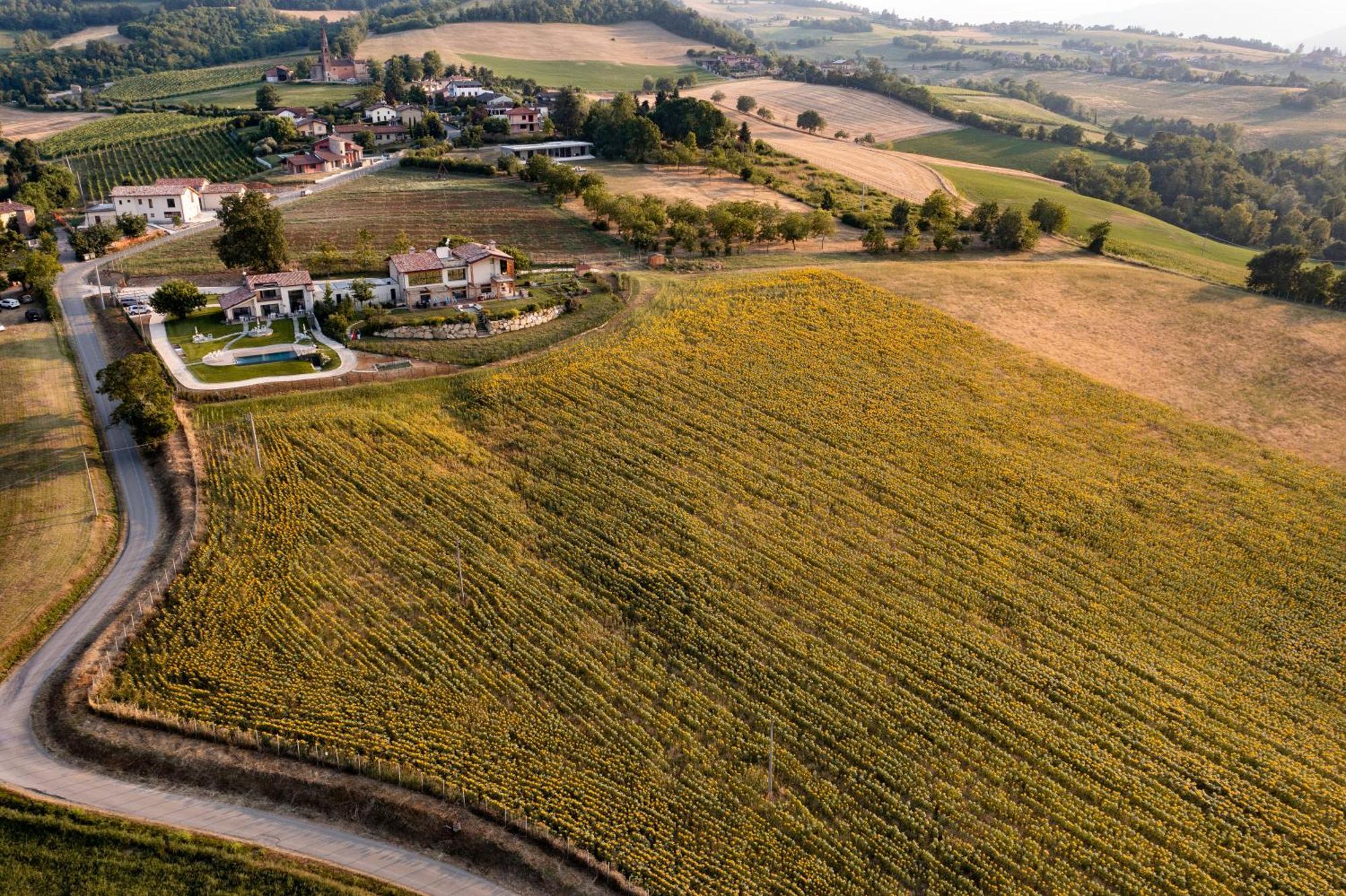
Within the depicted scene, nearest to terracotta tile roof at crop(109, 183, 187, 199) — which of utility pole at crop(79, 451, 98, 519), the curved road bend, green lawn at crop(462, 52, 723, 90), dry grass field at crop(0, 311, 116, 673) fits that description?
dry grass field at crop(0, 311, 116, 673)

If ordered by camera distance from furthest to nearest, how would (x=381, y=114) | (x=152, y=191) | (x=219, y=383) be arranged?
(x=381, y=114) → (x=152, y=191) → (x=219, y=383)

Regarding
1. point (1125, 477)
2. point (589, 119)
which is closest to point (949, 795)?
point (1125, 477)

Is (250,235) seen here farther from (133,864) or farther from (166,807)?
(133,864)

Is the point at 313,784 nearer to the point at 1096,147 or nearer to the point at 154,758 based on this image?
the point at 154,758

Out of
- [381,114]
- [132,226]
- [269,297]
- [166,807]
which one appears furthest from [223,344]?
[381,114]

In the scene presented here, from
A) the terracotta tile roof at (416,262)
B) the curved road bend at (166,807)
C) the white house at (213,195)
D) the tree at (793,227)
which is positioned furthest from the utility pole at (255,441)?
the white house at (213,195)

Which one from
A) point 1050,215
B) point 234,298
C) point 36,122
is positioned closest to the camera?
point 234,298

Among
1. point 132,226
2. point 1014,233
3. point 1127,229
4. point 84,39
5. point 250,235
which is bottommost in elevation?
point 132,226
